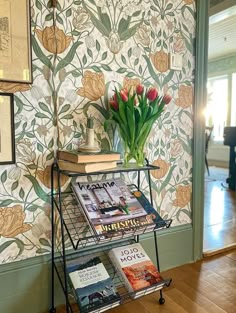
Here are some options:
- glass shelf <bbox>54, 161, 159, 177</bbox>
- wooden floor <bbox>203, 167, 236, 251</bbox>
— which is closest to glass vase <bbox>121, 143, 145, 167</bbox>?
glass shelf <bbox>54, 161, 159, 177</bbox>

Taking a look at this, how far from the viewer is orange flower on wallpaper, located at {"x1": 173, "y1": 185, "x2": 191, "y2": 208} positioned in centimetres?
181

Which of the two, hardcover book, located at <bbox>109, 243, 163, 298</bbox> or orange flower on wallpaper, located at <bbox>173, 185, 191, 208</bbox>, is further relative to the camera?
orange flower on wallpaper, located at <bbox>173, 185, 191, 208</bbox>

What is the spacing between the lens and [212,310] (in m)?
1.38

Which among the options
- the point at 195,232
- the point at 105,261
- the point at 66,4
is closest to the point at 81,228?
the point at 105,261

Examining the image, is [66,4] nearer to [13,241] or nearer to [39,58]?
[39,58]

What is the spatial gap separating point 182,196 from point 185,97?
635 millimetres

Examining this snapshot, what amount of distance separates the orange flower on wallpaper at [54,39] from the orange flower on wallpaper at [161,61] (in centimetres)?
52

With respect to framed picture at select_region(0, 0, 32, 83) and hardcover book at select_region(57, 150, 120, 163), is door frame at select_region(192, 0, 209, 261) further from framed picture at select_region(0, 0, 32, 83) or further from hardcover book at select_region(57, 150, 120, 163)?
framed picture at select_region(0, 0, 32, 83)

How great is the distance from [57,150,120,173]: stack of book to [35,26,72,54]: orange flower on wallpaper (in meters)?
0.49

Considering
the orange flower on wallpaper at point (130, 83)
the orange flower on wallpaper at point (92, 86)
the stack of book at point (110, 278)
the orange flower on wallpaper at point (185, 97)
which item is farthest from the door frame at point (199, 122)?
the orange flower on wallpaper at point (92, 86)

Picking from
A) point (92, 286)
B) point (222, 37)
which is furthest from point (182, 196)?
point (222, 37)

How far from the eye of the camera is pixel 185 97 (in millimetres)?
1770

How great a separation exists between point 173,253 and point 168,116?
88 cm

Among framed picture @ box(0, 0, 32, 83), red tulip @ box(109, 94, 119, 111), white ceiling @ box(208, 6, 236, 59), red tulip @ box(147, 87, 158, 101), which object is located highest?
white ceiling @ box(208, 6, 236, 59)
